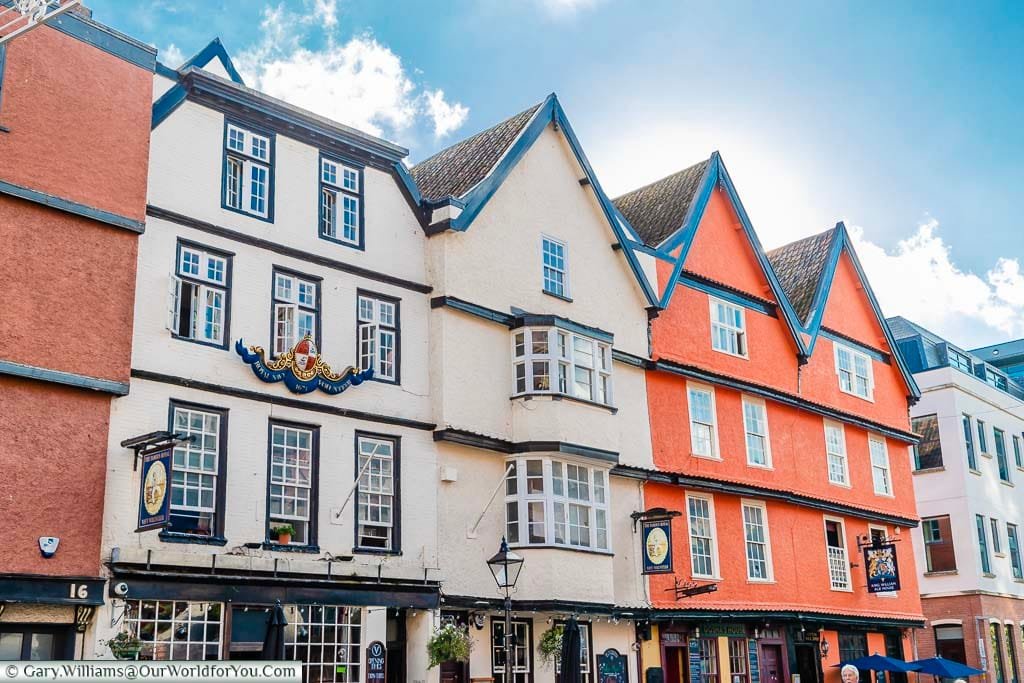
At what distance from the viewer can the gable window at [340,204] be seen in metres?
24.0

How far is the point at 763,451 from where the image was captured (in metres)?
32.8

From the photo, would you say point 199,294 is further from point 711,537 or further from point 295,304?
point 711,537

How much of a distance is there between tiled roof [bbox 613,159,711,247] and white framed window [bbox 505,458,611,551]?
28.7ft

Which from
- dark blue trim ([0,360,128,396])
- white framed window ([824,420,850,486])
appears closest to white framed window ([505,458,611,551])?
dark blue trim ([0,360,128,396])

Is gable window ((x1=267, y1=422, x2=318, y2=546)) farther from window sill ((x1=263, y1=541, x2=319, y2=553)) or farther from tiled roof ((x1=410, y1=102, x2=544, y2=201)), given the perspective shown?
tiled roof ((x1=410, y1=102, x2=544, y2=201))

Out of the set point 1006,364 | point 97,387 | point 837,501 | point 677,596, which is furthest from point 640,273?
point 1006,364

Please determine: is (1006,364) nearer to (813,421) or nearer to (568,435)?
(813,421)

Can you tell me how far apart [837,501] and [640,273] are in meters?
10.1

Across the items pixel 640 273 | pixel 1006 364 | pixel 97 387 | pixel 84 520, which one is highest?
pixel 1006 364

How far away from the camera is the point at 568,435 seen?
25.6 meters

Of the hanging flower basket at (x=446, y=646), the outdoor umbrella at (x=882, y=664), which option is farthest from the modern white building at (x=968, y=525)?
the hanging flower basket at (x=446, y=646)

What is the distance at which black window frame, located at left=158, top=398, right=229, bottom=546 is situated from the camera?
19.7 metres

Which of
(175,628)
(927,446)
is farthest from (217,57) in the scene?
(927,446)

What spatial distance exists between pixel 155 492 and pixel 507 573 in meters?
6.44
